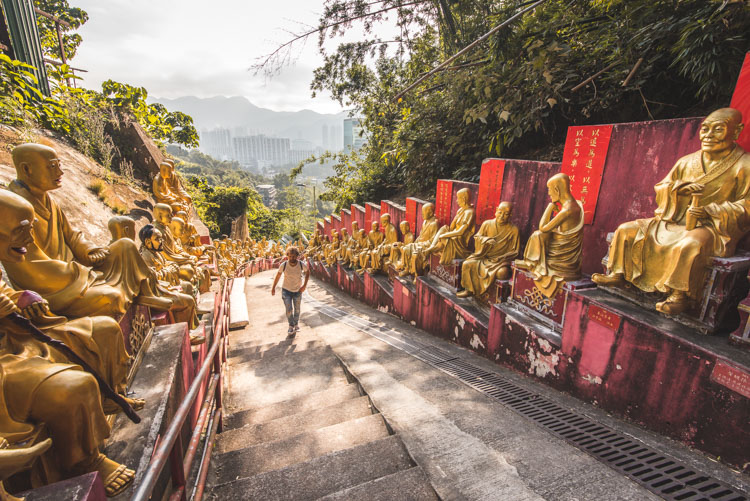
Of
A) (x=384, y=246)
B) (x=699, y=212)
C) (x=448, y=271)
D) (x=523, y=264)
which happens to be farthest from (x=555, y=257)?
(x=384, y=246)

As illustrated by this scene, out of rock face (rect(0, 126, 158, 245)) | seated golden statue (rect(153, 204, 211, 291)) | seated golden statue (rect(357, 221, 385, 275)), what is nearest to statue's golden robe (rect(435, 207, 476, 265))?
seated golden statue (rect(357, 221, 385, 275))

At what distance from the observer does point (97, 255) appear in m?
2.27

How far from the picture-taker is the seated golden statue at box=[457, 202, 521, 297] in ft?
14.2

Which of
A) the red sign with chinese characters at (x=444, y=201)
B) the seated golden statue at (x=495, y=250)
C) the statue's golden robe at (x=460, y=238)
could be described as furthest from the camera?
the red sign with chinese characters at (x=444, y=201)

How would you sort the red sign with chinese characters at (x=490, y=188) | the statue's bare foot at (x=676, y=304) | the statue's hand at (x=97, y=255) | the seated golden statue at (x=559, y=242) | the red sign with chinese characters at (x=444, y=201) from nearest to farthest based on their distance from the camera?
the statue's hand at (x=97, y=255) < the statue's bare foot at (x=676, y=304) < the seated golden statue at (x=559, y=242) < the red sign with chinese characters at (x=490, y=188) < the red sign with chinese characters at (x=444, y=201)

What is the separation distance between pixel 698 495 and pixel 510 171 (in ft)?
11.6

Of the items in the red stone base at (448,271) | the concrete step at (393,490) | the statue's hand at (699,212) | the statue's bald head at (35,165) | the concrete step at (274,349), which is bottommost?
the concrete step at (274,349)

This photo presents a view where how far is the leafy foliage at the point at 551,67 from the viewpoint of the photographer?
3.74m

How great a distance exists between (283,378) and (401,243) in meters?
3.98

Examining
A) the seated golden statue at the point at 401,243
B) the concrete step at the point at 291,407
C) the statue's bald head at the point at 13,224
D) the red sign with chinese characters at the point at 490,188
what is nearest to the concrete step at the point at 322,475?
the concrete step at the point at 291,407

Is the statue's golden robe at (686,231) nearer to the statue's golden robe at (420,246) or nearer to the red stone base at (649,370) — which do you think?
the red stone base at (649,370)

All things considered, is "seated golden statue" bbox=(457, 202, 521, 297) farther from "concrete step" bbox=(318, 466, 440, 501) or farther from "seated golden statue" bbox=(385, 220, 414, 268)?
"concrete step" bbox=(318, 466, 440, 501)

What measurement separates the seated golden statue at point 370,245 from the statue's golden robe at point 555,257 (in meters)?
4.91

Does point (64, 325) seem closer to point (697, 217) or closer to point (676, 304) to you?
point (676, 304)
